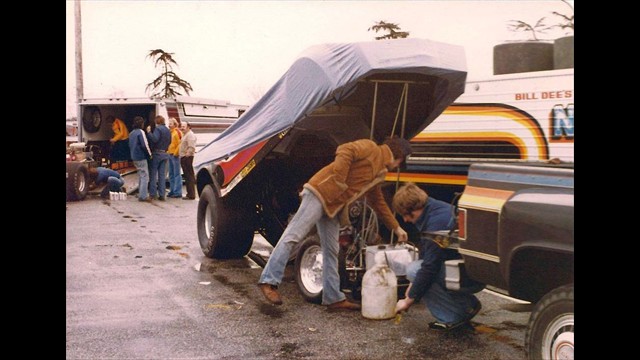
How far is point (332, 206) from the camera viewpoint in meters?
6.55

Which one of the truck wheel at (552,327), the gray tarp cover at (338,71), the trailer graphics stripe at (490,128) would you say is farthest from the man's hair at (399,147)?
the truck wheel at (552,327)

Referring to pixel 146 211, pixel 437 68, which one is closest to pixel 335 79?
pixel 437 68

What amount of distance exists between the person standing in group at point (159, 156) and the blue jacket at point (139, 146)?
14cm

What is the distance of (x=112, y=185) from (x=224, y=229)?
9227mm

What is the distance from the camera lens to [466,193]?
4.86 metres

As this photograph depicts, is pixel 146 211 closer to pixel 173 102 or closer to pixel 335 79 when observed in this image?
pixel 173 102

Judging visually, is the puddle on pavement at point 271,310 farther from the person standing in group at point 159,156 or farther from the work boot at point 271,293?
the person standing in group at point 159,156

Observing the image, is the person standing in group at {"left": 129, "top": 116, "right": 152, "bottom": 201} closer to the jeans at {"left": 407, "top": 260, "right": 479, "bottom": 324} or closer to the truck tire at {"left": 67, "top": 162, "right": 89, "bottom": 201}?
the truck tire at {"left": 67, "top": 162, "right": 89, "bottom": 201}

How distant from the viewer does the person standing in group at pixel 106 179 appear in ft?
56.5

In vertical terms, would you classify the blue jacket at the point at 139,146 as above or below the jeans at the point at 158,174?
above

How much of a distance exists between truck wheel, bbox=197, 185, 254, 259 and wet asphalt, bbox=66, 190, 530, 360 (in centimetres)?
14

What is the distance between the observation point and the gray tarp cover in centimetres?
653

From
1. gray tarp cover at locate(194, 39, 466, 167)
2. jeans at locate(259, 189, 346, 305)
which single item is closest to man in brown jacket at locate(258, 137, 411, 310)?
jeans at locate(259, 189, 346, 305)

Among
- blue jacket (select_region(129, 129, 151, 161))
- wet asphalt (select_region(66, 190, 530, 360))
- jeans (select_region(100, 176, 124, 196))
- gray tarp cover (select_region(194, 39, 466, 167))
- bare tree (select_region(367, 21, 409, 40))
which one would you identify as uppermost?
bare tree (select_region(367, 21, 409, 40))
